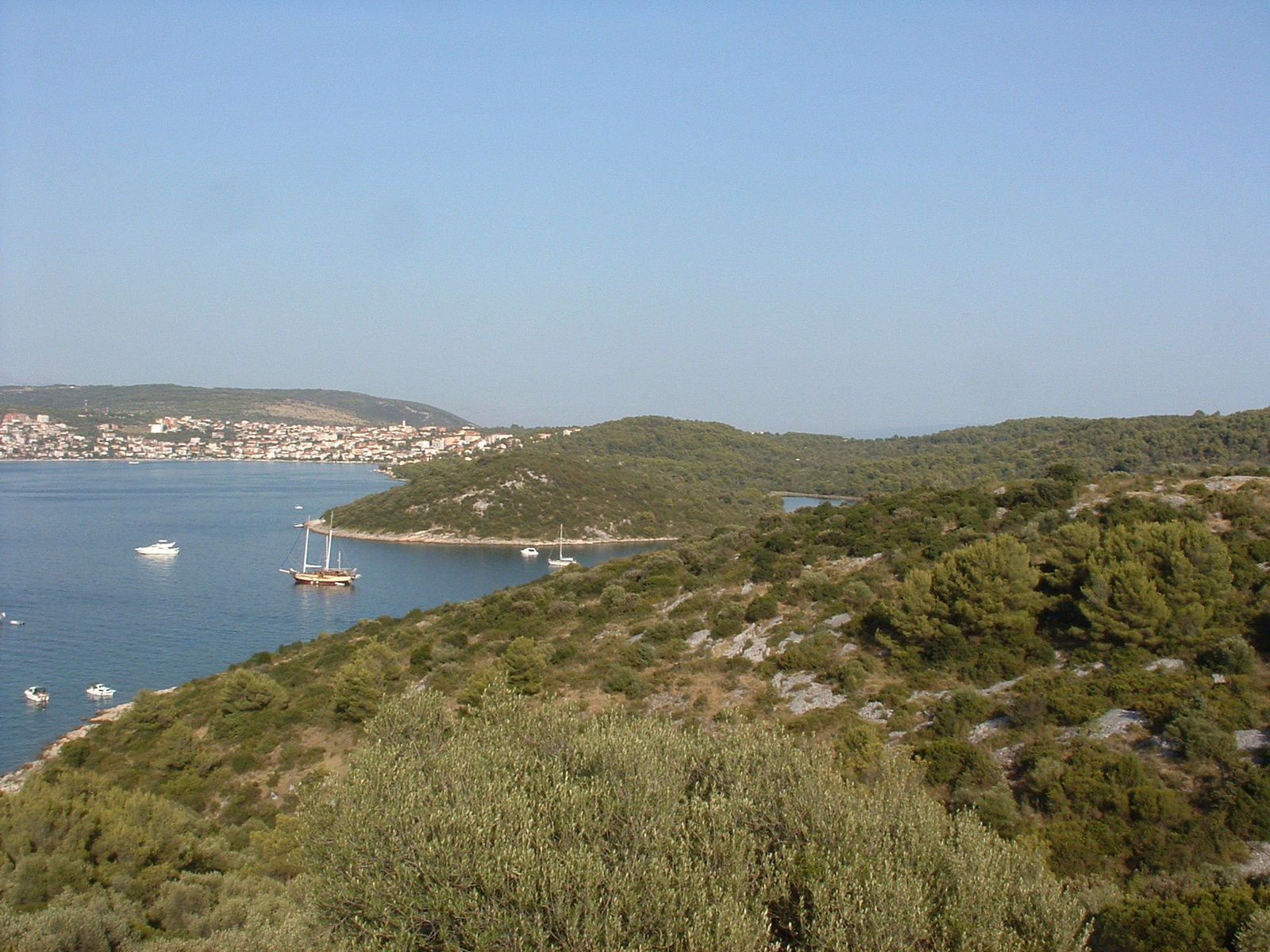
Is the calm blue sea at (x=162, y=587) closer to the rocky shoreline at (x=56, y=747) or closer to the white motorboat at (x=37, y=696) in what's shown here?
the white motorboat at (x=37, y=696)

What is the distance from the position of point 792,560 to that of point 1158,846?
12035 mm

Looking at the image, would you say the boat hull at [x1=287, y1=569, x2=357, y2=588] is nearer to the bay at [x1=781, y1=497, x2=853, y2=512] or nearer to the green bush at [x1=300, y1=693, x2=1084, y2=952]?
the green bush at [x1=300, y1=693, x2=1084, y2=952]

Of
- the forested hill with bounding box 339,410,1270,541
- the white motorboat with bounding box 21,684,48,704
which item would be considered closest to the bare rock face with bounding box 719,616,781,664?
the white motorboat with bounding box 21,684,48,704

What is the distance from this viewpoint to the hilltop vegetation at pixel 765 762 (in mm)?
5340

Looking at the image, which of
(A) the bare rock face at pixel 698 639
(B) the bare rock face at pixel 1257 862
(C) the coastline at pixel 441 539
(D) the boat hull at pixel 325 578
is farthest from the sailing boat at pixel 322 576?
(B) the bare rock face at pixel 1257 862

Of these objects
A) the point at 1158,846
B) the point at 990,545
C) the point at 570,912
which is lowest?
the point at 1158,846

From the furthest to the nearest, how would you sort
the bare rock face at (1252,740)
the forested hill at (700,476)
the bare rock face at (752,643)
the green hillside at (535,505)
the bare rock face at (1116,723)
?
the green hillside at (535,505)
the forested hill at (700,476)
the bare rock face at (752,643)
the bare rock face at (1116,723)
the bare rock face at (1252,740)

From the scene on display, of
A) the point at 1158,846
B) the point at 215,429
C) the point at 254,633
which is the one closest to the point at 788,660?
the point at 1158,846

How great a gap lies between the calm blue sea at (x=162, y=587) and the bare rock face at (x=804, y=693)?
62.4ft

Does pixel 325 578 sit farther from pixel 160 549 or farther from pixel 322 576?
pixel 160 549

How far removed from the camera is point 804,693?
13.3 m

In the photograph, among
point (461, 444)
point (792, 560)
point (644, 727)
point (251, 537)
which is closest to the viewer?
point (644, 727)

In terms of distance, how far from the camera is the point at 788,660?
14.4 meters

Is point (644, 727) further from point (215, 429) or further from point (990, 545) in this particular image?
point (215, 429)
